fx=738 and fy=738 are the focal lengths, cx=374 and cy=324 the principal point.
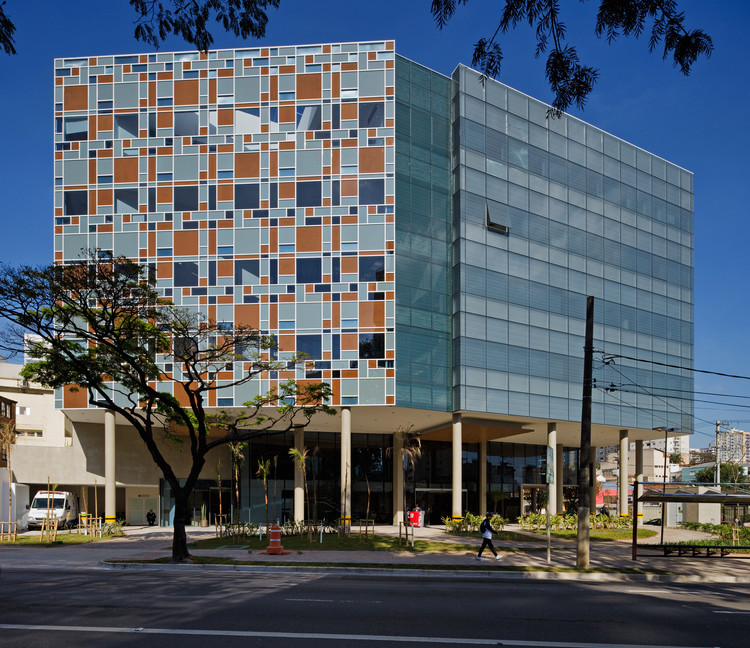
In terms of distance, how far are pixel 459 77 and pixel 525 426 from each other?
23.9 m

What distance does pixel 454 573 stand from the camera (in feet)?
75.6

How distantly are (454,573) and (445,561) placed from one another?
314 cm

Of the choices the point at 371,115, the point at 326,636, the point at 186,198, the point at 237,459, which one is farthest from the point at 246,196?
the point at 326,636

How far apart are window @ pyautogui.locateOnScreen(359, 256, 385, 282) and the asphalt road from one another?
78.5 ft

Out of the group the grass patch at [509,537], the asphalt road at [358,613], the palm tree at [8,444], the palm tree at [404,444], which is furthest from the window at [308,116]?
the asphalt road at [358,613]

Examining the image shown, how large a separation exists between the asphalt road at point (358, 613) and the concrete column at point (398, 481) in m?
31.1

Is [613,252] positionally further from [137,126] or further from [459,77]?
[137,126]

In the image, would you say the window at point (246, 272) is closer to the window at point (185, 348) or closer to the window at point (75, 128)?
the window at point (185, 348)

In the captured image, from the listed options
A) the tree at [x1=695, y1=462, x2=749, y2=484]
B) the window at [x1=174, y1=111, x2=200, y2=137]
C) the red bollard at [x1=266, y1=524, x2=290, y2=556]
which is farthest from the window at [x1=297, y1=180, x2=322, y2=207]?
the tree at [x1=695, y1=462, x2=749, y2=484]

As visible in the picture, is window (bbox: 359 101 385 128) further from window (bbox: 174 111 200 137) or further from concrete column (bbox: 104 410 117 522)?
concrete column (bbox: 104 410 117 522)

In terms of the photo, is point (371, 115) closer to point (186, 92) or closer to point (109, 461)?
point (186, 92)

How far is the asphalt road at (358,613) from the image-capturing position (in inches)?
470

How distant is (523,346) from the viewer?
155ft

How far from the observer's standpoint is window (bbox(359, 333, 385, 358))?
138 feet
